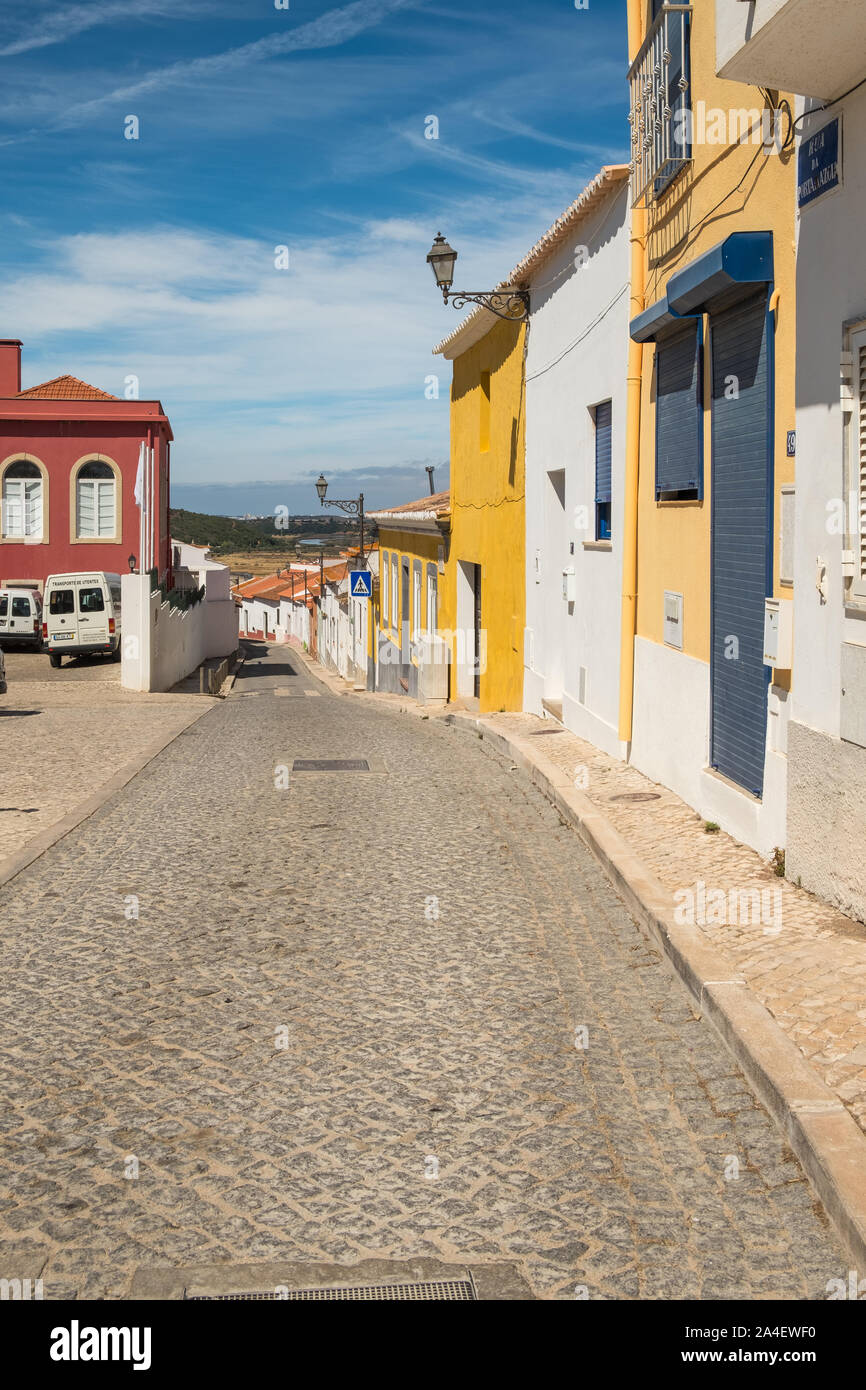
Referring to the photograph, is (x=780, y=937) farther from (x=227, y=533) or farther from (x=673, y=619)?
(x=227, y=533)

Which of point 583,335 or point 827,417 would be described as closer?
point 827,417

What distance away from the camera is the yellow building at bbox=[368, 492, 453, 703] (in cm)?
2305

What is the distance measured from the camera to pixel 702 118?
800 cm

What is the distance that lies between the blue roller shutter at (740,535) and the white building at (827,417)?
0.87 m

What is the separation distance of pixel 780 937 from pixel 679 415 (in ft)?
15.1

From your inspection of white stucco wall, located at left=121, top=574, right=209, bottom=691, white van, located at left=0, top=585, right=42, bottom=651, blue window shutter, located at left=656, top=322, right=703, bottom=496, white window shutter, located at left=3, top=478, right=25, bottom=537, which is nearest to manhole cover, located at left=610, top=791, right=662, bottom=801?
blue window shutter, located at left=656, top=322, right=703, bottom=496

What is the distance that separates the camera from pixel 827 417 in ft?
19.0

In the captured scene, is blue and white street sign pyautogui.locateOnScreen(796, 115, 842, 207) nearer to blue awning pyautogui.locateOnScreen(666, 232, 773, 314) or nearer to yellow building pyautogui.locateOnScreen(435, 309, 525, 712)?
blue awning pyautogui.locateOnScreen(666, 232, 773, 314)

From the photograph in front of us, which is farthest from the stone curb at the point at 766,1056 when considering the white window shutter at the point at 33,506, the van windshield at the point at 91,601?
the white window shutter at the point at 33,506

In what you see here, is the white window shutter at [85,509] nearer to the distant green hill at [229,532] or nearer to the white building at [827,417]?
the white building at [827,417]

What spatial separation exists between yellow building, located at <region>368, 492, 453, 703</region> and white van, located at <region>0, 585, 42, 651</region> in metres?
8.25

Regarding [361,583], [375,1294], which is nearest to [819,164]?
[375,1294]

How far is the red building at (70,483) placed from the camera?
33656 millimetres

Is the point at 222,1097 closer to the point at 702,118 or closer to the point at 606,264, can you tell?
the point at 702,118
